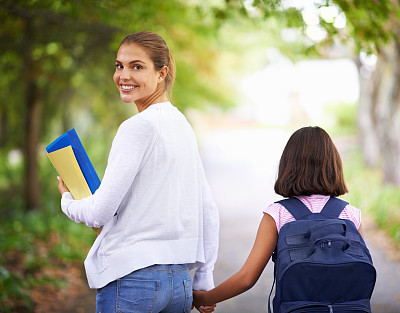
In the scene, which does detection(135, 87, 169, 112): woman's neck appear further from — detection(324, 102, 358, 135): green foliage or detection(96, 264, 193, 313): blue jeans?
detection(324, 102, 358, 135): green foliage

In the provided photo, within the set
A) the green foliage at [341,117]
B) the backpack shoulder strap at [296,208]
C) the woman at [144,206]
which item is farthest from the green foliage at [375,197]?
the green foliage at [341,117]

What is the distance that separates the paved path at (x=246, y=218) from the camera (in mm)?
5902

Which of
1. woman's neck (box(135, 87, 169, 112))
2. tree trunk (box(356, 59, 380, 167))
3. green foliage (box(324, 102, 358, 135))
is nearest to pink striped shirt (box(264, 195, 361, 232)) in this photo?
woman's neck (box(135, 87, 169, 112))

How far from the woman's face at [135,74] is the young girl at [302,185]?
68cm

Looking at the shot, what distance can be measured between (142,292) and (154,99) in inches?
32.8

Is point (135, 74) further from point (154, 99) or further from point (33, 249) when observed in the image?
point (33, 249)

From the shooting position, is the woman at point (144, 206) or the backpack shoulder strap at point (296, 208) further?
the backpack shoulder strap at point (296, 208)

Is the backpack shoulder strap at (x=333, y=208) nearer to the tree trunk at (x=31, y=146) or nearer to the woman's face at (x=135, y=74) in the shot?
the woman's face at (x=135, y=74)

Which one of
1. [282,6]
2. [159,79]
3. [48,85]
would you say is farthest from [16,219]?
[159,79]

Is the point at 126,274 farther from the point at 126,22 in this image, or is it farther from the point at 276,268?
the point at 126,22

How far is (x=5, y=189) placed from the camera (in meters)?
13.3

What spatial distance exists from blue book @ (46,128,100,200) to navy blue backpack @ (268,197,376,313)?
0.87 m

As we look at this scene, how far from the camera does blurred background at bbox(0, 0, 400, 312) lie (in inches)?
225

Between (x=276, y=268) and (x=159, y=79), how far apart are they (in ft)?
3.16
